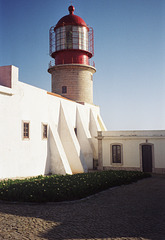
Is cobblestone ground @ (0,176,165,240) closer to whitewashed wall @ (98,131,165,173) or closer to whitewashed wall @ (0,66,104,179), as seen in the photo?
whitewashed wall @ (0,66,104,179)

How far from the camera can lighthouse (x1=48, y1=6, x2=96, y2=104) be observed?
2295 centimetres

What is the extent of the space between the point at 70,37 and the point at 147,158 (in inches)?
526

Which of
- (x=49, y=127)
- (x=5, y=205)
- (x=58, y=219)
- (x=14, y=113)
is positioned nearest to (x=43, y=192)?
(x=5, y=205)

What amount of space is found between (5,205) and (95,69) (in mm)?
18924

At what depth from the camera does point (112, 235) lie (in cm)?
535

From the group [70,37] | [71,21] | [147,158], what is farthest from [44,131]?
[71,21]

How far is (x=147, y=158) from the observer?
18391 mm

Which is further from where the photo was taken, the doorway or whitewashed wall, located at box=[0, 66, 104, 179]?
the doorway

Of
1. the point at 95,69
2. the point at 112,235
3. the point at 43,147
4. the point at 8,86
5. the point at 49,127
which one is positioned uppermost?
the point at 95,69

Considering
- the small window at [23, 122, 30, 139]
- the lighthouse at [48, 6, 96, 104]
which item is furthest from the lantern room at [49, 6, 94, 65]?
the small window at [23, 122, 30, 139]

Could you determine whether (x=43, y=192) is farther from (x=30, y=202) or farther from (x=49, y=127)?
(x=49, y=127)

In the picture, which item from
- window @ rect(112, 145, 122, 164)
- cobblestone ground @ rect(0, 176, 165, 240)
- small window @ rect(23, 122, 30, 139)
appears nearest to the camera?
cobblestone ground @ rect(0, 176, 165, 240)

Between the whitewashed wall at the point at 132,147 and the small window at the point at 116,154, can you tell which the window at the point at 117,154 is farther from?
the whitewashed wall at the point at 132,147

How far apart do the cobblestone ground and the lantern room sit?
17059 mm
